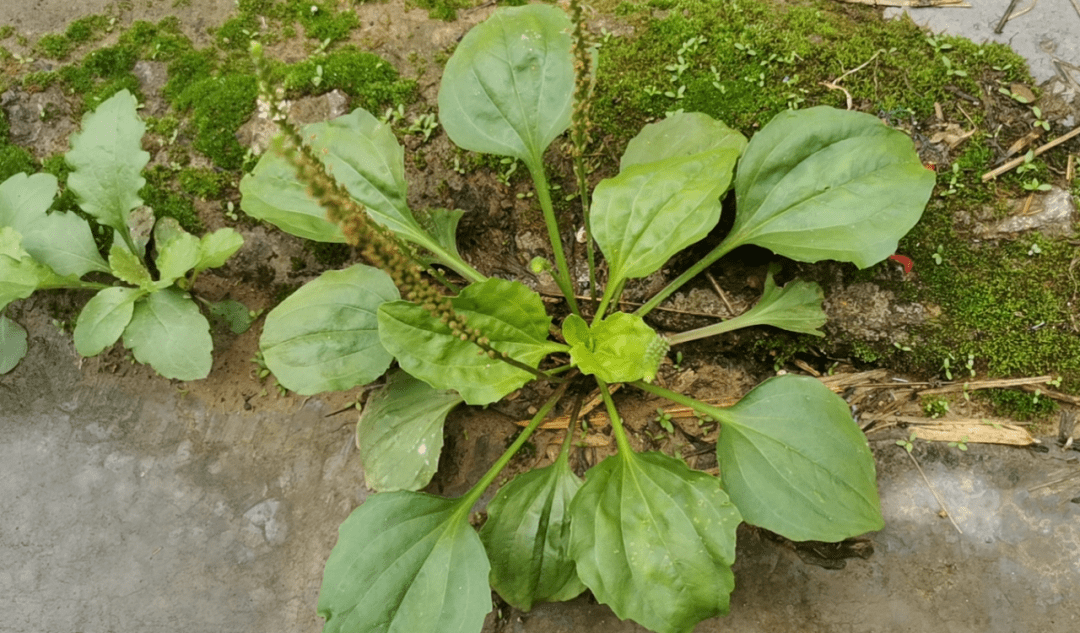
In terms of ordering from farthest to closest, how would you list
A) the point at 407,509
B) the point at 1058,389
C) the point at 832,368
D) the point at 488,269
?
the point at 488,269 < the point at 832,368 < the point at 1058,389 < the point at 407,509

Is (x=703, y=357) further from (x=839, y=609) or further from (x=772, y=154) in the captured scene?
(x=839, y=609)

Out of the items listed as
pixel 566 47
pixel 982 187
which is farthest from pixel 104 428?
pixel 982 187

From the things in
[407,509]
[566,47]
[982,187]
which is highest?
[566,47]

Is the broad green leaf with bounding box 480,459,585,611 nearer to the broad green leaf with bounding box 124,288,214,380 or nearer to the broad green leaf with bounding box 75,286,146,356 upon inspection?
the broad green leaf with bounding box 124,288,214,380

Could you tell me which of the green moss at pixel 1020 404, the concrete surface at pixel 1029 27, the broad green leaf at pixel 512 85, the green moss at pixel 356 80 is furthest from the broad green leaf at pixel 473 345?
the concrete surface at pixel 1029 27

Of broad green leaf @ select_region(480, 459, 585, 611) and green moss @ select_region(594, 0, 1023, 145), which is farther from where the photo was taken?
green moss @ select_region(594, 0, 1023, 145)

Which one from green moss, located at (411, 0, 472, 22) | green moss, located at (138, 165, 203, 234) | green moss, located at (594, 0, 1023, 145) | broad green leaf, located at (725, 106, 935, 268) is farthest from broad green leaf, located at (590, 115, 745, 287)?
green moss, located at (138, 165, 203, 234)
